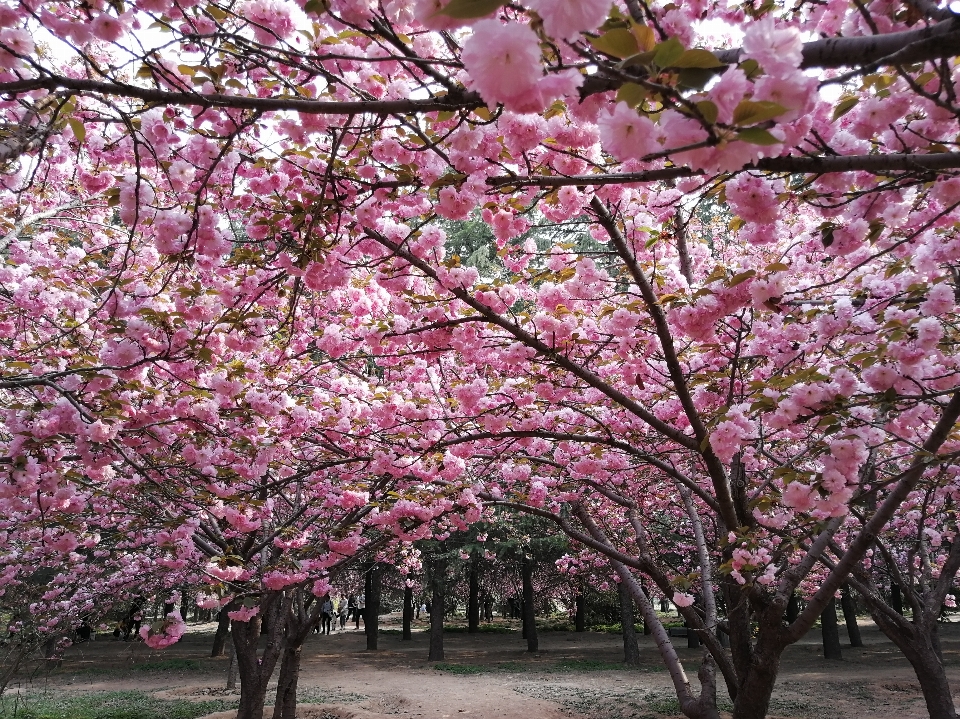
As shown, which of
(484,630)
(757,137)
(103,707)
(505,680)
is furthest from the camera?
(484,630)

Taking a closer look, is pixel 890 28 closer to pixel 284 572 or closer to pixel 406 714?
pixel 284 572

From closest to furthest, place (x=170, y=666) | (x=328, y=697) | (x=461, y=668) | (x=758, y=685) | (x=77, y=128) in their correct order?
(x=77, y=128)
(x=758, y=685)
(x=328, y=697)
(x=461, y=668)
(x=170, y=666)

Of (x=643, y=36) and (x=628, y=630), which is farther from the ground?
(x=643, y=36)

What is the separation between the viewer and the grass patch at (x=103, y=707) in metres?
10.4

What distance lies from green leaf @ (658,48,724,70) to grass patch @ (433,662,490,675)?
52.3ft

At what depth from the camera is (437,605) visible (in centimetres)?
1748

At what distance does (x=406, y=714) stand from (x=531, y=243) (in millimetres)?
8840

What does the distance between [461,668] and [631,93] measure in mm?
16546

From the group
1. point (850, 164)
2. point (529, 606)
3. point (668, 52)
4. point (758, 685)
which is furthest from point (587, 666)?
point (668, 52)

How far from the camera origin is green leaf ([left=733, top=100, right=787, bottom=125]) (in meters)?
1.18

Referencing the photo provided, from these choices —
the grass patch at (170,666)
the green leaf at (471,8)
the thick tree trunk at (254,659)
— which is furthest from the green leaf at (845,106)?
the grass patch at (170,666)

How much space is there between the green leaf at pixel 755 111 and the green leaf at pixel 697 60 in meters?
0.10

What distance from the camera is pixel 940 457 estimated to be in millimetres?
2973

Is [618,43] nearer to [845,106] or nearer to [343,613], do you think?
[845,106]
